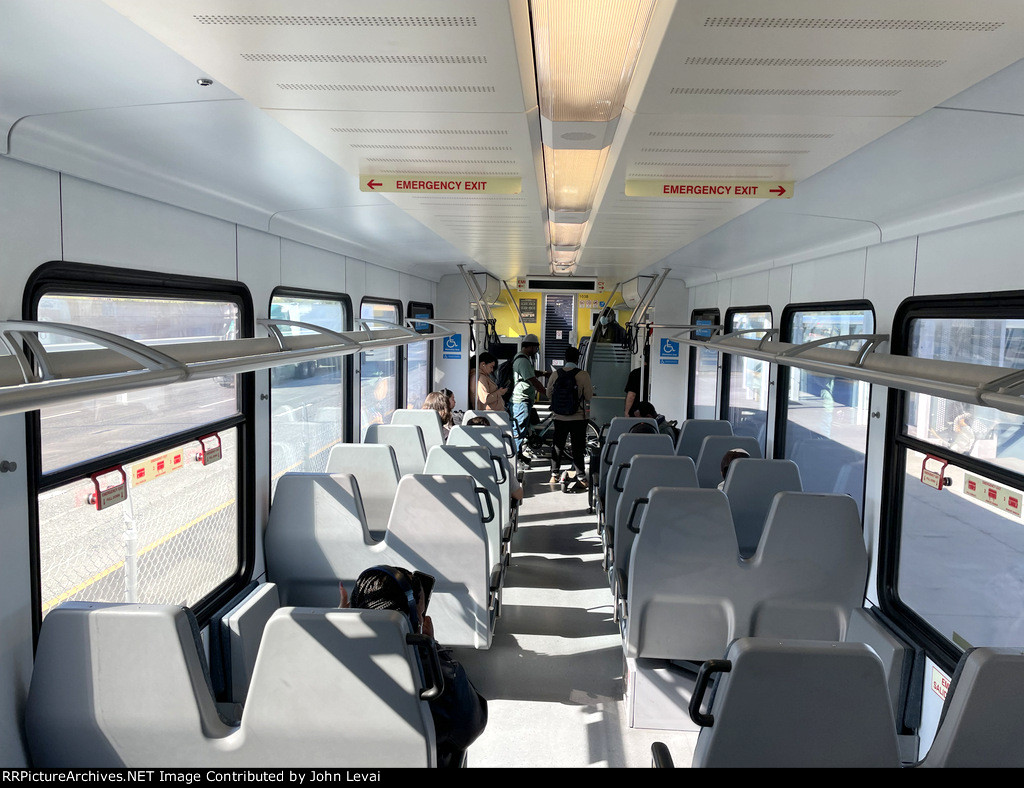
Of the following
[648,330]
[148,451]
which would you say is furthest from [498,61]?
[648,330]

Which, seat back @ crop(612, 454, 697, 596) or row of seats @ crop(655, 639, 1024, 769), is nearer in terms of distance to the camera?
row of seats @ crop(655, 639, 1024, 769)

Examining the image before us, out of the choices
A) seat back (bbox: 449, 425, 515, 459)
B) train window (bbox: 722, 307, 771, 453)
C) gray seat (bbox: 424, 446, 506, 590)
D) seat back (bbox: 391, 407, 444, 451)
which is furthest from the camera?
train window (bbox: 722, 307, 771, 453)

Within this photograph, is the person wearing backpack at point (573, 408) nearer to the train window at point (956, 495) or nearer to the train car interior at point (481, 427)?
the train car interior at point (481, 427)

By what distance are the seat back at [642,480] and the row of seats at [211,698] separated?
2679 millimetres

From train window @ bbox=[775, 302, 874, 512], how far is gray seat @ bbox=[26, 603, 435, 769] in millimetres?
3359

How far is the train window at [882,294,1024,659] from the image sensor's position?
3160mm

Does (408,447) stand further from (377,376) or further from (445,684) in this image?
(445,684)

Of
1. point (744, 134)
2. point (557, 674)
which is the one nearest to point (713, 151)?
point (744, 134)

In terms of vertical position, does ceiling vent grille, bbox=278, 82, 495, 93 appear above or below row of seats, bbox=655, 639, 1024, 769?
above

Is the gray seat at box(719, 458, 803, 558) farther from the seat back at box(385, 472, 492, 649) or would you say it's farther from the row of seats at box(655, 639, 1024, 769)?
the row of seats at box(655, 639, 1024, 769)

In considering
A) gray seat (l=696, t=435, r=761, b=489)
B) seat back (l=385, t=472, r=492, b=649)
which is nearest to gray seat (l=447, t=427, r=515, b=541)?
seat back (l=385, t=472, r=492, b=649)

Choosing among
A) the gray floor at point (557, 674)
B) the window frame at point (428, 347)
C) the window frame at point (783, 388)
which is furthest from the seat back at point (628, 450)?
the window frame at point (428, 347)

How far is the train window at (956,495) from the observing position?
10.4 feet

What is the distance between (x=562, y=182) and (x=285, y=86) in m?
2.60
